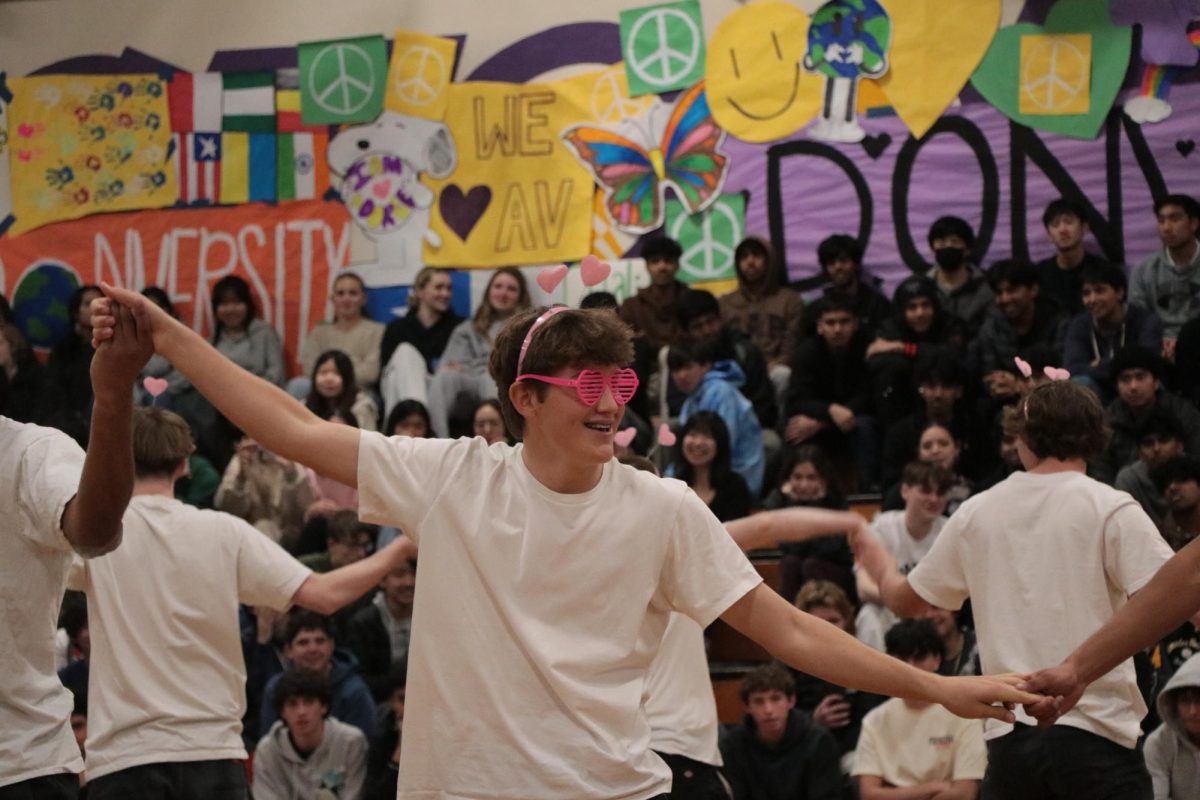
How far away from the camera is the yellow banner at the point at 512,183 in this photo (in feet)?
44.4

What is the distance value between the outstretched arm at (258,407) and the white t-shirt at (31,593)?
0.52 m

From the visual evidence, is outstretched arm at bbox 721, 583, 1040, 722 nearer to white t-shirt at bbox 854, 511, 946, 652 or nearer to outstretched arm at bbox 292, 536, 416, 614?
outstretched arm at bbox 292, 536, 416, 614

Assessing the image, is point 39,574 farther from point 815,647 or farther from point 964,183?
point 964,183

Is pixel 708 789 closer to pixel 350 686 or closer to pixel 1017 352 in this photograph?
pixel 350 686

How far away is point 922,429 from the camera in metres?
10.4

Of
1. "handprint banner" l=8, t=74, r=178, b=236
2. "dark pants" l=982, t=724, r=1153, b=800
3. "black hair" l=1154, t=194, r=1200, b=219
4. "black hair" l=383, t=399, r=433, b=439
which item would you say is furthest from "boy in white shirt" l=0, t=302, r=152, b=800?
"handprint banner" l=8, t=74, r=178, b=236

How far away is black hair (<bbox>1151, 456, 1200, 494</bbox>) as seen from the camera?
350 inches

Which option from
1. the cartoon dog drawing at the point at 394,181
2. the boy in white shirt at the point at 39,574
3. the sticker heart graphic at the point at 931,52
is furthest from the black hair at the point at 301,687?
the sticker heart graphic at the point at 931,52

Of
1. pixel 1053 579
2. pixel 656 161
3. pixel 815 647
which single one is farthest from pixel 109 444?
pixel 656 161

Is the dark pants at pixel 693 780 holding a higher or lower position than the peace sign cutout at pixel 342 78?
lower

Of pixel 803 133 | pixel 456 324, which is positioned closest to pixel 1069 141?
pixel 803 133

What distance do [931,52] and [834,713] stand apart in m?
5.87

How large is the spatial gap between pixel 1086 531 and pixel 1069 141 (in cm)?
756
